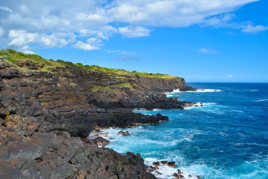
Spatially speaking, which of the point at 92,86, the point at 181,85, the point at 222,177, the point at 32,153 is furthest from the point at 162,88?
the point at 32,153

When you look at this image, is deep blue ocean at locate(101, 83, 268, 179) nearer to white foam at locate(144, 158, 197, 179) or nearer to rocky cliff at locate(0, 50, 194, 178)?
white foam at locate(144, 158, 197, 179)

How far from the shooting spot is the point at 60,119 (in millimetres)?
36406

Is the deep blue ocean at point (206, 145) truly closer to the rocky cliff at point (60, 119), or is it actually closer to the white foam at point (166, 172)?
the white foam at point (166, 172)

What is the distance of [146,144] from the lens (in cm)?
3262

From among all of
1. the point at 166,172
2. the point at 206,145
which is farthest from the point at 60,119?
the point at 206,145

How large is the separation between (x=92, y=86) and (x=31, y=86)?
30.8 metres

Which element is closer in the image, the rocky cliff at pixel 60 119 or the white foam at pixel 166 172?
the rocky cliff at pixel 60 119

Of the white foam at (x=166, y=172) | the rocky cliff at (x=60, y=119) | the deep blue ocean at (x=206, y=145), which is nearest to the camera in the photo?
the rocky cliff at (x=60, y=119)

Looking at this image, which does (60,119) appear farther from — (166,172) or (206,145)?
(206,145)

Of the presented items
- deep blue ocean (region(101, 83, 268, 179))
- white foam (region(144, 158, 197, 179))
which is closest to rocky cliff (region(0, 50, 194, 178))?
white foam (region(144, 158, 197, 179))

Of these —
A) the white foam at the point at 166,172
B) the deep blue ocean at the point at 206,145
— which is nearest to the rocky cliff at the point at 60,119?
the white foam at the point at 166,172

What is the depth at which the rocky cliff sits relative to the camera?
16906mm

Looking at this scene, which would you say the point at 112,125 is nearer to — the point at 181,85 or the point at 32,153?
the point at 32,153

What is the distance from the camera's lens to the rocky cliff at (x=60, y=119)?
55.5 ft
